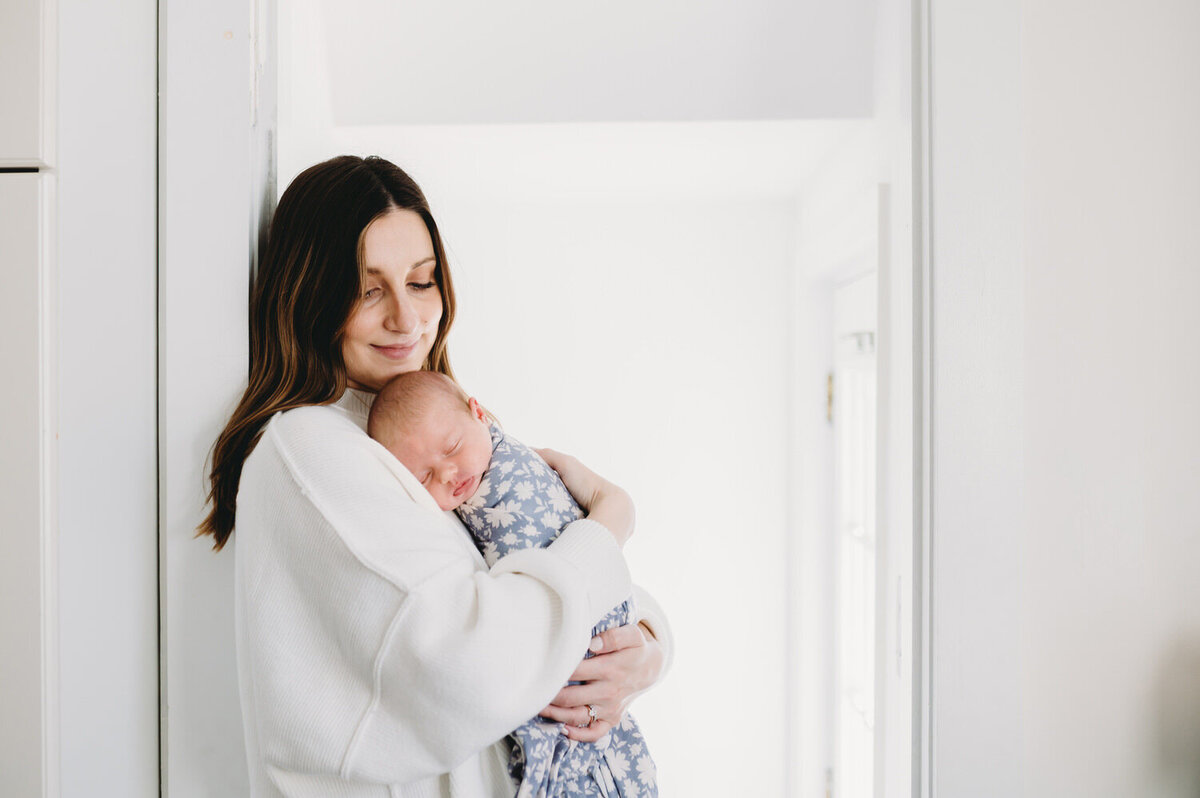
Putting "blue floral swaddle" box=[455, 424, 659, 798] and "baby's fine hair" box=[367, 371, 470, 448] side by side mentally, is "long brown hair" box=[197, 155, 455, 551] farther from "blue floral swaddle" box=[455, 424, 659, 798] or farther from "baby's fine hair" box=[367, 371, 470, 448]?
"blue floral swaddle" box=[455, 424, 659, 798]

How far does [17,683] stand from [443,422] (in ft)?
1.96

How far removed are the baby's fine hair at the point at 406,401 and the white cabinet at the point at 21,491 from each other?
40 cm

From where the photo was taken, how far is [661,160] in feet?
3.58

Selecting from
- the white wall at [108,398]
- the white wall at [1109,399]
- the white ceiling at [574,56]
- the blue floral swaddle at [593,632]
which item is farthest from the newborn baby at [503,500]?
the white wall at [1109,399]

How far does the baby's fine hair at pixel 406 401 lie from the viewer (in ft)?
2.51

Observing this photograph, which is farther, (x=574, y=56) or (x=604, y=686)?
(x=574, y=56)

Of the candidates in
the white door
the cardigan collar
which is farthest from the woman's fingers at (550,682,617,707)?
the white door

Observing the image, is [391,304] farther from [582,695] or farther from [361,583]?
[582,695]

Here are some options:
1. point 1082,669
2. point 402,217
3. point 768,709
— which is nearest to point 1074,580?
point 1082,669

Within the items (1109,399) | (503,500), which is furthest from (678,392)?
(1109,399)

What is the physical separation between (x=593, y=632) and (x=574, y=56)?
2.63 ft

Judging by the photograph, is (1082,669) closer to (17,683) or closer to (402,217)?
(402,217)

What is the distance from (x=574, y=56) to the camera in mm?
980

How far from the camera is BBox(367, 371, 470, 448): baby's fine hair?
765mm
